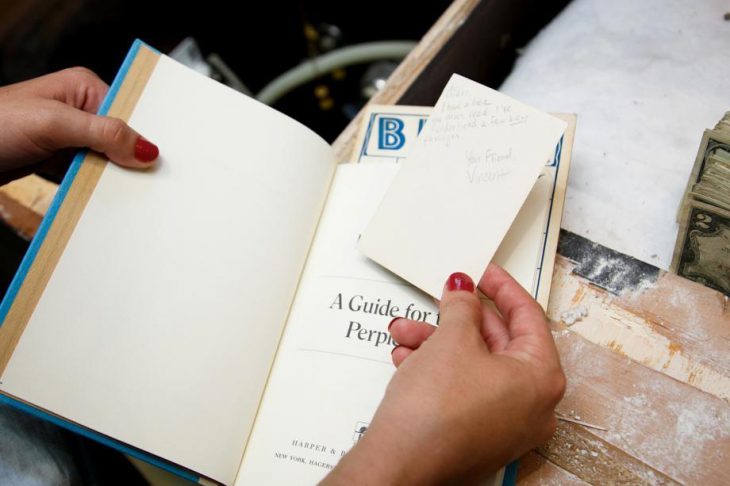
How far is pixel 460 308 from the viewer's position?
50cm

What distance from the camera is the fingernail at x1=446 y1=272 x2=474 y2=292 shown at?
0.54m

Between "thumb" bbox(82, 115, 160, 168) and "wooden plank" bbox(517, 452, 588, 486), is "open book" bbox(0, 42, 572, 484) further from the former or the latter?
"wooden plank" bbox(517, 452, 588, 486)

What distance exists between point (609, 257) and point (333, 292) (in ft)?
1.27

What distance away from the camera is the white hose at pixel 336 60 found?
4.81 feet

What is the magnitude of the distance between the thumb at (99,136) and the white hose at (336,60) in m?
1.01

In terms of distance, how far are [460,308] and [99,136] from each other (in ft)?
1.52

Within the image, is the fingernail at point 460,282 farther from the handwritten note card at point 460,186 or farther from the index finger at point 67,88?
the index finger at point 67,88

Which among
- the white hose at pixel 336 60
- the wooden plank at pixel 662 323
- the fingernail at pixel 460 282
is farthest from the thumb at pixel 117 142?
the white hose at pixel 336 60

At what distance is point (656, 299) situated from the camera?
0.62 meters

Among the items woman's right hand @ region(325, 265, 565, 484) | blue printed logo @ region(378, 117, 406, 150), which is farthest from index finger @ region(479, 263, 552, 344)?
blue printed logo @ region(378, 117, 406, 150)

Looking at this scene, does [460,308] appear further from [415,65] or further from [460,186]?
[415,65]

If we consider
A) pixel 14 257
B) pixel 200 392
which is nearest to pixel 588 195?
pixel 200 392

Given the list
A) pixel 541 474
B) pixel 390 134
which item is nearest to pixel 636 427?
pixel 541 474

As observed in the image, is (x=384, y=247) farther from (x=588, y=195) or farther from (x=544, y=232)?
(x=588, y=195)
